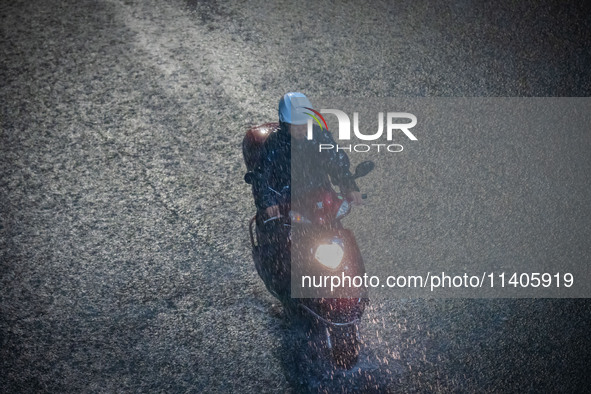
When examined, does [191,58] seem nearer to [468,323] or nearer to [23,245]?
[23,245]

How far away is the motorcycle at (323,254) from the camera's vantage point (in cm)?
359

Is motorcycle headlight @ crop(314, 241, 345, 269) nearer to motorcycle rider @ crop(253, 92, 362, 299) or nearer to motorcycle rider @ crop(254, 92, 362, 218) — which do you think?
motorcycle rider @ crop(253, 92, 362, 299)

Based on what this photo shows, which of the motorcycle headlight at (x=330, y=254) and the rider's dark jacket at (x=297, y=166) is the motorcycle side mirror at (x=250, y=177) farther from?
the motorcycle headlight at (x=330, y=254)

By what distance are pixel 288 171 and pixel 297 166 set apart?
0.09m

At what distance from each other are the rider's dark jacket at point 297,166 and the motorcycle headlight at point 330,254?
54 cm

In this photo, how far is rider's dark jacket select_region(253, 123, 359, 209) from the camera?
386 centimetres

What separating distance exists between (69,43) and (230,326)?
467 centimetres

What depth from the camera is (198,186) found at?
17.3ft

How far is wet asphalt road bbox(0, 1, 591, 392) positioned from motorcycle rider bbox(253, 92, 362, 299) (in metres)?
0.68

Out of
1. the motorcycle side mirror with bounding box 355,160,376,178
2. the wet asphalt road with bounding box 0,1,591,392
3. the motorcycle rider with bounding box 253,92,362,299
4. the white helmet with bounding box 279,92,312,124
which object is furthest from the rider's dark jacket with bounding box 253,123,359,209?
the wet asphalt road with bounding box 0,1,591,392

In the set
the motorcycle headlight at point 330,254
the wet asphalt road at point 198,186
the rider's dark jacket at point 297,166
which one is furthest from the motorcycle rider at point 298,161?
the wet asphalt road at point 198,186

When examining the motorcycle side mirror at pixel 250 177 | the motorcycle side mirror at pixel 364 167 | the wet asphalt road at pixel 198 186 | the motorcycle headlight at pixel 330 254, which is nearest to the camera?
the motorcycle side mirror at pixel 364 167

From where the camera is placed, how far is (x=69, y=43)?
648cm

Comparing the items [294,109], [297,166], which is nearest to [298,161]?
[297,166]
